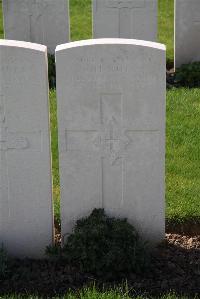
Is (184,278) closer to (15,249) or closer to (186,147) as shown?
(15,249)

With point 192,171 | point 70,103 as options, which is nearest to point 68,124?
point 70,103

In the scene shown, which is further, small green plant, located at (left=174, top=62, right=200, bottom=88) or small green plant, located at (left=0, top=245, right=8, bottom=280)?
small green plant, located at (left=174, top=62, right=200, bottom=88)

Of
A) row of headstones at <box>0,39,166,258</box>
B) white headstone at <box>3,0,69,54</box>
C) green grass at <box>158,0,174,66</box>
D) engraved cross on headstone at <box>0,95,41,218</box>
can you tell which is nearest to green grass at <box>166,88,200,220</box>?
row of headstones at <box>0,39,166,258</box>

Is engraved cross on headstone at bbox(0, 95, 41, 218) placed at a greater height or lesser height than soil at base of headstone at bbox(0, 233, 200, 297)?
greater

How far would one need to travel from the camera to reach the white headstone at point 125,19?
359 inches

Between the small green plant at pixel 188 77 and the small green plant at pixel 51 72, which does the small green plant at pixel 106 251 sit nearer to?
the small green plant at pixel 51 72

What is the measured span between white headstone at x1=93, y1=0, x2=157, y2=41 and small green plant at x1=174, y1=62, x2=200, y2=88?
704 millimetres

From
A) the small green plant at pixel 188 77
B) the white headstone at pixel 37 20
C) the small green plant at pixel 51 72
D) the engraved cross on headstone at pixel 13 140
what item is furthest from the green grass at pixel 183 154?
the white headstone at pixel 37 20

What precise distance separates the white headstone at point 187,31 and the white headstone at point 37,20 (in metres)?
1.53

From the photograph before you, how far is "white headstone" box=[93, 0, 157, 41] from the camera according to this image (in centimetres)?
911

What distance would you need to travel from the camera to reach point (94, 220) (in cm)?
446

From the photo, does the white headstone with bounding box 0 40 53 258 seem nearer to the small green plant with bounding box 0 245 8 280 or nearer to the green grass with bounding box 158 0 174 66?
the small green plant with bounding box 0 245 8 280

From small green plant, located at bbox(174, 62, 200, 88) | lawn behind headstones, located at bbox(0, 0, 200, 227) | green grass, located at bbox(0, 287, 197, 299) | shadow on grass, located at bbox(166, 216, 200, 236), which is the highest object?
small green plant, located at bbox(174, 62, 200, 88)

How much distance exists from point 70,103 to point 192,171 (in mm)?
1863
